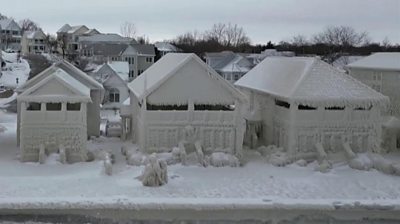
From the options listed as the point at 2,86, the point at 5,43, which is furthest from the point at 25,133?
the point at 5,43

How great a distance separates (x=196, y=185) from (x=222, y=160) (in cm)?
331

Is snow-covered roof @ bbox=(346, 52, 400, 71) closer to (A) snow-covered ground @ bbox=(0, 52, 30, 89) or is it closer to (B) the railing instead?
(B) the railing

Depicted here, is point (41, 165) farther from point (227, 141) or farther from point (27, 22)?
point (27, 22)

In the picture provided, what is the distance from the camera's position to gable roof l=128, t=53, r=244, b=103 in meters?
22.3

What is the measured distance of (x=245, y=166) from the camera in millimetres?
21438

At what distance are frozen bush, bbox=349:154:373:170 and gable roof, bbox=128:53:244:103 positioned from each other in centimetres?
501

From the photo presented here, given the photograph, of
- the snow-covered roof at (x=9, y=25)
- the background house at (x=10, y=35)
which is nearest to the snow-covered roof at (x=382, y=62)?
the background house at (x=10, y=35)

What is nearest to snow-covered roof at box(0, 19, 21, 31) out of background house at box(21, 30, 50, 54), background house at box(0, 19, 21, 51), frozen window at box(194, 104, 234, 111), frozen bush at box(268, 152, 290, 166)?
background house at box(0, 19, 21, 51)

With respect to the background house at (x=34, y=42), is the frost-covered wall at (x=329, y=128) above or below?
below

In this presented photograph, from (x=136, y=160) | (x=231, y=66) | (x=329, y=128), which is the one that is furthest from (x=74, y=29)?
(x=329, y=128)

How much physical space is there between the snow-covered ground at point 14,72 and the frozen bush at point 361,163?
46.3 meters

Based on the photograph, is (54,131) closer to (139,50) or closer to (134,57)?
(134,57)

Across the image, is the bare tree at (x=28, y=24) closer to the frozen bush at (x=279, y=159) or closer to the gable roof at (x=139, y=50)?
the gable roof at (x=139, y=50)

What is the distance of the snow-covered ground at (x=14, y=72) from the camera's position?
6462 cm
